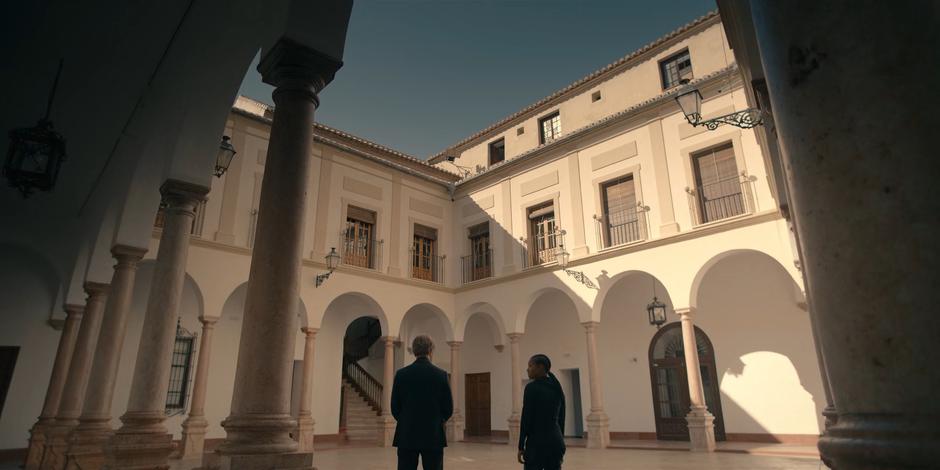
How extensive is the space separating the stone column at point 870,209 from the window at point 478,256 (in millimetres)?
15569

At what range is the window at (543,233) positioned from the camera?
50.5 ft

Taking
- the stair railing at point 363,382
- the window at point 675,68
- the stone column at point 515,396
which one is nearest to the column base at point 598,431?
the stone column at point 515,396

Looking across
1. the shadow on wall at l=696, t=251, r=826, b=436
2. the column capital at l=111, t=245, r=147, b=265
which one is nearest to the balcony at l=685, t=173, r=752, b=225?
the shadow on wall at l=696, t=251, r=826, b=436

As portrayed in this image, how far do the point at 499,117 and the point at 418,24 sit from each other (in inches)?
396

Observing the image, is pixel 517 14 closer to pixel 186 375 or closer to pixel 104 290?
pixel 104 290

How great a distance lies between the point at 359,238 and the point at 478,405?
7096 millimetres

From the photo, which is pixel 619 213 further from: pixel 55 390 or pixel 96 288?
pixel 55 390

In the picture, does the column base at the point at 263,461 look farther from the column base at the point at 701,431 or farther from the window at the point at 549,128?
the window at the point at 549,128

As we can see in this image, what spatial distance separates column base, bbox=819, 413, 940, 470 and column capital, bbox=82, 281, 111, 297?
11.0m

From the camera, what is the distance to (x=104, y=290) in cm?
954

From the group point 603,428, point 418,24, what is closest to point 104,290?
point 418,24

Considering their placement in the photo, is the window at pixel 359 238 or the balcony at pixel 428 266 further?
the balcony at pixel 428 266

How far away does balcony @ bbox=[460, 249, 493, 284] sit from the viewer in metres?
17.0

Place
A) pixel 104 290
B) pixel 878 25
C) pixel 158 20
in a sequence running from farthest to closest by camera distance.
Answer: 1. pixel 104 290
2. pixel 158 20
3. pixel 878 25
